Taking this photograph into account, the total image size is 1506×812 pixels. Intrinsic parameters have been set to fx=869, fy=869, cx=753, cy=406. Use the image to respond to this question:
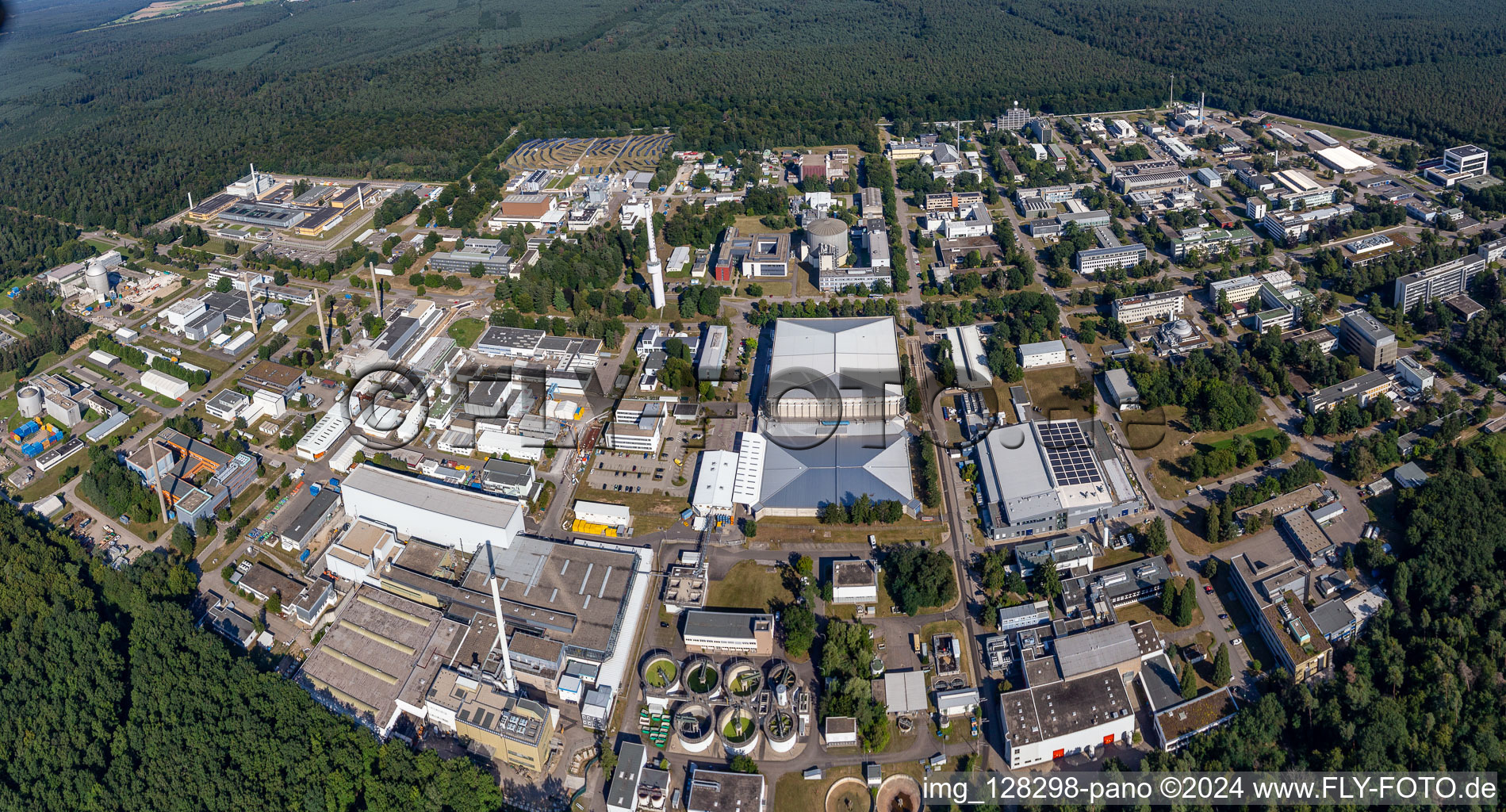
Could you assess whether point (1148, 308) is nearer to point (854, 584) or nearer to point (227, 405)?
point (854, 584)

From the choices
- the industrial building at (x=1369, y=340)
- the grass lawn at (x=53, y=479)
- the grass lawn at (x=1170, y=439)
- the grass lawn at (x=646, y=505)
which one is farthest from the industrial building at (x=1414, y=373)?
the grass lawn at (x=53, y=479)

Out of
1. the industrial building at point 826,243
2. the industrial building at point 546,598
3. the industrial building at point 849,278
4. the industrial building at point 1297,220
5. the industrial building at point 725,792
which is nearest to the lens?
the industrial building at point 725,792

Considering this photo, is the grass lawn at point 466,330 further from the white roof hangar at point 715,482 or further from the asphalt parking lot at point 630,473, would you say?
the white roof hangar at point 715,482

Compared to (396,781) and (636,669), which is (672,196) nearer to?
(636,669)

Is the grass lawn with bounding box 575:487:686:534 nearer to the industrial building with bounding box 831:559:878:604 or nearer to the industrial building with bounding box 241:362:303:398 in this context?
the industrial building with bounding box 831:559:878:604

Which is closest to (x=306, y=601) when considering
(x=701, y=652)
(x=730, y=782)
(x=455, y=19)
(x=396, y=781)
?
(x=396, y=781)
